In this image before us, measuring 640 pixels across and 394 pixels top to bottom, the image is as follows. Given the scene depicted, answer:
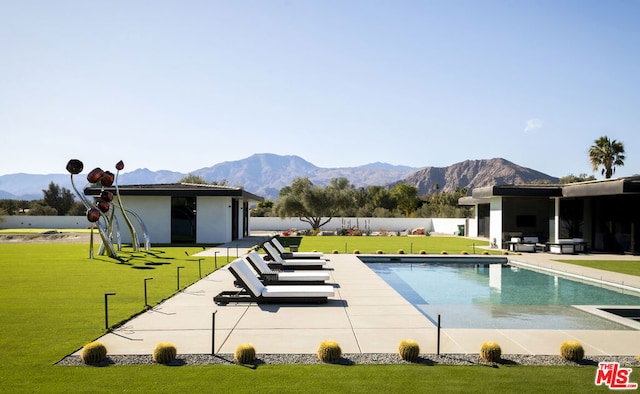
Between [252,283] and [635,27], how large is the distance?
1905 centimetres

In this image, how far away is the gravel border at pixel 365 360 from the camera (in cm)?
656

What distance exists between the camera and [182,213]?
30266 mm

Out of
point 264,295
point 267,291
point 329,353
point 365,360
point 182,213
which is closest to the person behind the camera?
point 329,353

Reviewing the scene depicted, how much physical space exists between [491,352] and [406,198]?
234 ft

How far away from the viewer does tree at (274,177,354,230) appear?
146 ft

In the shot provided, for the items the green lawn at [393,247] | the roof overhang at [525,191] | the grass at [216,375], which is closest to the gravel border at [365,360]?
the grass at [216,375]

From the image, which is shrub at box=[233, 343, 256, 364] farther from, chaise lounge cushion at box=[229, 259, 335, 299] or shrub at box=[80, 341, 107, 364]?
chaise lounge cushion at box=[229, 259, 335, 299]

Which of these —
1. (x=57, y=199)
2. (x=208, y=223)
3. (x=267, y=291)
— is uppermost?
(x=57, y=199)

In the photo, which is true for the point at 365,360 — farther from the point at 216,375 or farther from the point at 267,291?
the point at 267,291

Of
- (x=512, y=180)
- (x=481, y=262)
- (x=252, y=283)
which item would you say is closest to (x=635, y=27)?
(x=481, y=262)

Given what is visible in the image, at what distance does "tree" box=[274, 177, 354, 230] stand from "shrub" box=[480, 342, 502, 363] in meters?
37.9

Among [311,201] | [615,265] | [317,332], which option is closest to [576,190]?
[615,265]

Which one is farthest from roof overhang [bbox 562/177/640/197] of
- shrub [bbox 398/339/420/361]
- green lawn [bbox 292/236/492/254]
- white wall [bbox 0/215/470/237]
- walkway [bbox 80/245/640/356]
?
shrub [bbox 398/339/420/361]

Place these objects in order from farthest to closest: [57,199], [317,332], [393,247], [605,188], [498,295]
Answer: [57,199]
[393,247]
[605,188]
[498,295]
[317,332]
